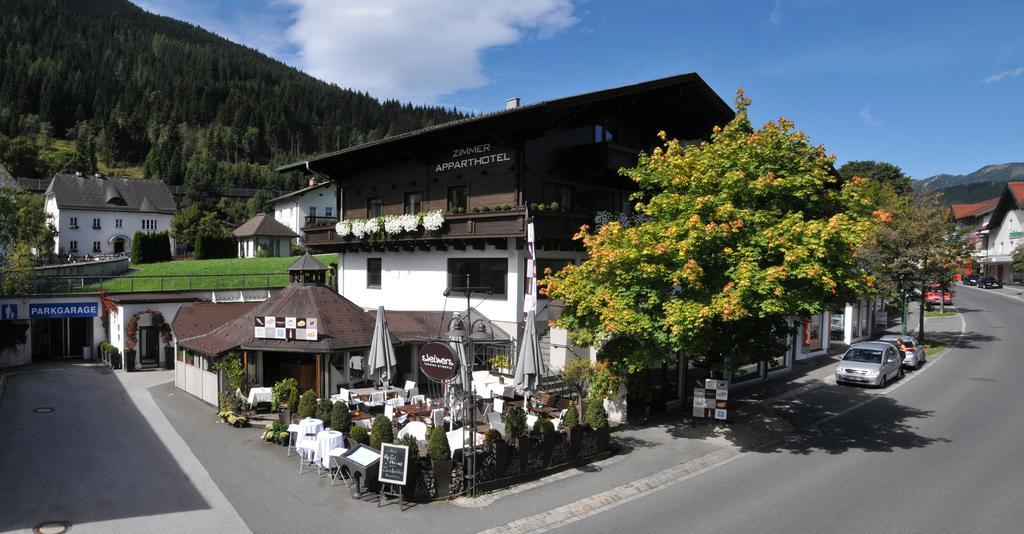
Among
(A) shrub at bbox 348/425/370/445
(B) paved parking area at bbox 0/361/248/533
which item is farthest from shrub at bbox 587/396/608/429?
(B) paved parking area at bbox 0/361/248/533

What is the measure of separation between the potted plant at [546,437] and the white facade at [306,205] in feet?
180

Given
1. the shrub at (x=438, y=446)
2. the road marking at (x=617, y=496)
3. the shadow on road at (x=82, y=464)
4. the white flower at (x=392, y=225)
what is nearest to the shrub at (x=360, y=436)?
the shrub at (x=438, y=446)

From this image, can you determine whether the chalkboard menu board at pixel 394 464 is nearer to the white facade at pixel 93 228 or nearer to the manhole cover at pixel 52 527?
the manhole cover at pixel 52 527

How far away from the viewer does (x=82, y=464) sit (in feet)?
45.0

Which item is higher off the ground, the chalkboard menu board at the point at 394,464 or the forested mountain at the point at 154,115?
the forested mountain at the point at 154,115

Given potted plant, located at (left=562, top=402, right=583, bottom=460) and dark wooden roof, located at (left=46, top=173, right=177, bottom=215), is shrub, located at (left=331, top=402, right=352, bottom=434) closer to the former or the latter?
potted plant, located at (left=562, top=402, right=583, bottom=460)

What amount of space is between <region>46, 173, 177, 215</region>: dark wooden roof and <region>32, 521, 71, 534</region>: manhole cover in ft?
243

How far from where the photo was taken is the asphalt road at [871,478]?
424 inches

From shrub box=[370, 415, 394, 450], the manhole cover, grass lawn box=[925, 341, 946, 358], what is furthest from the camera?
grass lawn box=[925, 341, 946, 358]

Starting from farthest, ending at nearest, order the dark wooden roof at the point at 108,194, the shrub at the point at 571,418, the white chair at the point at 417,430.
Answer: the dark wooden roof at the point at 108,194
the white chair at the point at 417,430
the shrub at the point at 571,418

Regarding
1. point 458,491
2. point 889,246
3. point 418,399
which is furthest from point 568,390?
point 889,246

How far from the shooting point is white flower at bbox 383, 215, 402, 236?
24.2 metres

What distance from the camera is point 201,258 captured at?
199 ft

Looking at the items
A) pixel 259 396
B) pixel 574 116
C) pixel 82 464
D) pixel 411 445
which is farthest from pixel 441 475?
pixel 574 116
